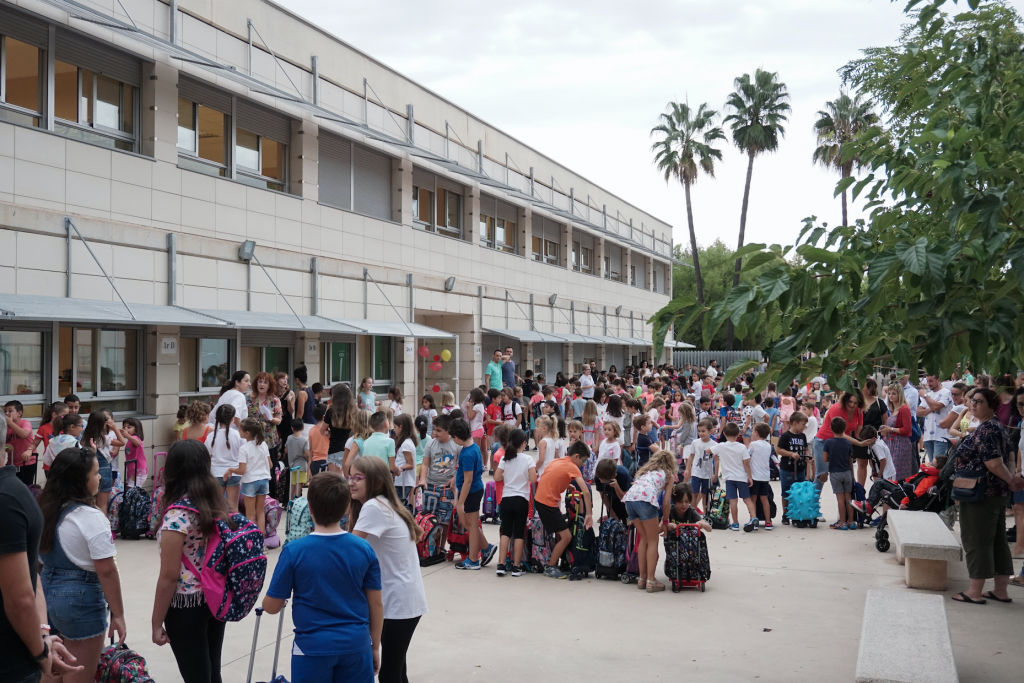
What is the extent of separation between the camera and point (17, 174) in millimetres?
11188

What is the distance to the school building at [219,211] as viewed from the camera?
1159cm

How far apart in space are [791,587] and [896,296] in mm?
5275

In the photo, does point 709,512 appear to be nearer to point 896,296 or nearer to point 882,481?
point 882,481

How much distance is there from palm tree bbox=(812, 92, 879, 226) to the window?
3850 cm

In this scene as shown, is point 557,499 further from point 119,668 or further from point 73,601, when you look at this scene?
point 73,601

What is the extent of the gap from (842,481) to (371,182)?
13191 mm

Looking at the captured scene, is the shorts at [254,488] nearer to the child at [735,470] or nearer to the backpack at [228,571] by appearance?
the backpack at [228,571]

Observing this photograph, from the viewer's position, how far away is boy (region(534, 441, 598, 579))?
8.71 metres

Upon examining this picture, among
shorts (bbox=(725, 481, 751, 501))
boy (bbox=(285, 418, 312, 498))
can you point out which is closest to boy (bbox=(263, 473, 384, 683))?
boy (bbox=(285, 418, 312, 498))

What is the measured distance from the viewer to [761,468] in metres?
11.3

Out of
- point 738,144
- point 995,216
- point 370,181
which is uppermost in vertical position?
point 738,144

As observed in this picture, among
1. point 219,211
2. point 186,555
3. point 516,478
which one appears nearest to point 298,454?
point 516,478

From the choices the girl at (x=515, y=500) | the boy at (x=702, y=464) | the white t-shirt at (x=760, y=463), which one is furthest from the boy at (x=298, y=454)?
the white t-shirt at (x=760, y=463)

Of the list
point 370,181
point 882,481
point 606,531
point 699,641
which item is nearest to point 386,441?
point 606,531
